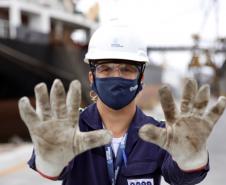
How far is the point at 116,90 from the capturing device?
200 cm

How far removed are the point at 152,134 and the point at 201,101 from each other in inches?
9.2

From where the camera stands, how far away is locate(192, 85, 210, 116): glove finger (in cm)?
182

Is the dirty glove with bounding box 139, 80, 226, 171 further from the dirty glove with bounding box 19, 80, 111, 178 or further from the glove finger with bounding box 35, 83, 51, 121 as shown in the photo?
the glove finger with bounding box 35, 83, 51, 121

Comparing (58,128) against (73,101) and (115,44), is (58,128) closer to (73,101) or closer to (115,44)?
(73,101)

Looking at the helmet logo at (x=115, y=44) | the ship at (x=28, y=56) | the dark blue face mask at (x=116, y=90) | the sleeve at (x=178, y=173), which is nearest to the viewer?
the sleeve at (x=178, y=173)

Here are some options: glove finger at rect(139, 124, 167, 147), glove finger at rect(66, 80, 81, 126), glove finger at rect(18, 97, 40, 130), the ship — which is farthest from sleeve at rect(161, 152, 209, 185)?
the ship

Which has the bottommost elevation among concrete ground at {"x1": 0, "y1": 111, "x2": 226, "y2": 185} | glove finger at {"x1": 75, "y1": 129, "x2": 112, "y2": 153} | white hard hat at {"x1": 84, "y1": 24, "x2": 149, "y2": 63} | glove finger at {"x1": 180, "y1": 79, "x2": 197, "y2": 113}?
concrete ground at {"x1": 0, "y1": 111, "x2": 226, "y2": 185}

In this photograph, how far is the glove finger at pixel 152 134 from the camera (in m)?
1.78

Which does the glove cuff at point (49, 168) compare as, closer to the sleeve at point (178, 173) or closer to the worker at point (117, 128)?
the worker at point (117, 128)

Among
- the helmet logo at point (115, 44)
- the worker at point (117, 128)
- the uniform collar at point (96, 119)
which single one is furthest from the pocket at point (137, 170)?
the helmet logo at point (115, 44)

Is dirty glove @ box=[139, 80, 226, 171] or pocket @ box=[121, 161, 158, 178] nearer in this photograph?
dirty glove @ box=[139, 80, 226, 171]

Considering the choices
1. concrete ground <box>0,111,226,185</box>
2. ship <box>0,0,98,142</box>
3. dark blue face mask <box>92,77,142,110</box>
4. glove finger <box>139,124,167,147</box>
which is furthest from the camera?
ship <box>0,0,98,142</box>

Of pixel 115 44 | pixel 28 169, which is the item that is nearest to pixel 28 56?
pixel 28 169

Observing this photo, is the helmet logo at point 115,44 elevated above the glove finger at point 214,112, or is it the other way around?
the helmet logo at point 115,44
